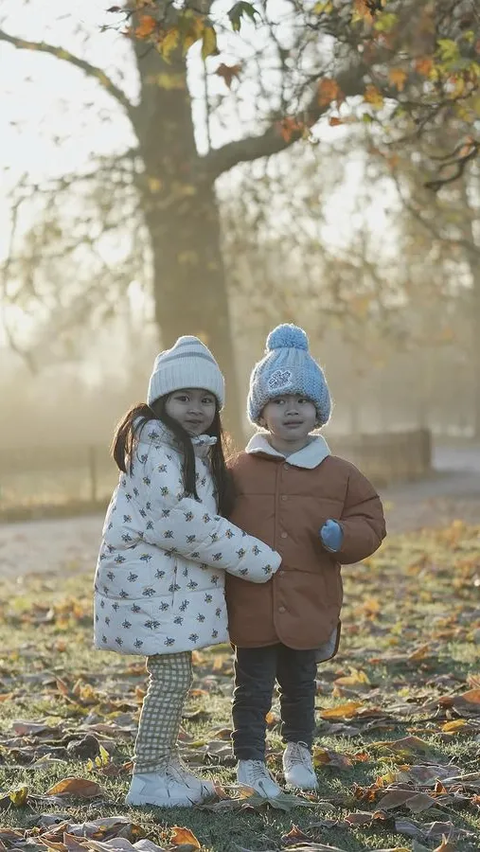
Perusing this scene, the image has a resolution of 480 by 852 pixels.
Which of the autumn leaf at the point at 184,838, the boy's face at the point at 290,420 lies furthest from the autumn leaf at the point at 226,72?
the autumn leaf at the point at 184,838

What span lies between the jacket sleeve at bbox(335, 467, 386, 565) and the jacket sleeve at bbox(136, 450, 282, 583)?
0.31 meters

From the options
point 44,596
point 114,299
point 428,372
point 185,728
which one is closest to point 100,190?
point 114,299

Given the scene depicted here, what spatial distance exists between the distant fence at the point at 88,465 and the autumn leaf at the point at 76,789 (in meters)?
16.3

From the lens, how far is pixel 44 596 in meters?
10.0

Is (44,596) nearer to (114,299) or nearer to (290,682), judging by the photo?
(290,682)

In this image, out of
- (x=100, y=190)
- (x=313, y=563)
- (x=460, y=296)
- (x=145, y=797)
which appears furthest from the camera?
(x=460, y=296)

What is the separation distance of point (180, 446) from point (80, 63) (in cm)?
1048

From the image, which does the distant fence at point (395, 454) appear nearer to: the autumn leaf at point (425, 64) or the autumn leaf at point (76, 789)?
the autumn leaf at point (425, 64)

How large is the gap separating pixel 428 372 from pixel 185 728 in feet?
171

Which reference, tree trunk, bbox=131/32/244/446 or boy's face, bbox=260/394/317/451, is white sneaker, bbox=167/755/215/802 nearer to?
boy's face, bbox=260/394/317/451

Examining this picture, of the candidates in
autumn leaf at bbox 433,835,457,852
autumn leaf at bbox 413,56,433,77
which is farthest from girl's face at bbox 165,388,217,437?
autumn leaf at bbox 413,56,433,77

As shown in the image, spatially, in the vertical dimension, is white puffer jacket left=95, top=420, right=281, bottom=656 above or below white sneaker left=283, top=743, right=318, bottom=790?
above

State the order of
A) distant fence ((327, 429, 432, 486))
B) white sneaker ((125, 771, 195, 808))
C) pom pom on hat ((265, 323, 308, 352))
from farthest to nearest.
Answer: distant fence ((327, 429, 432, 486))
pom pom on hat ((265, 323, 308, 352))
white sneaker ((125, 771, 195, 808))

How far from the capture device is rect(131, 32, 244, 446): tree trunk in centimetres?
1408
